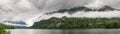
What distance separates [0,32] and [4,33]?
0.70 metres

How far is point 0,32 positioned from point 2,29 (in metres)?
0.50

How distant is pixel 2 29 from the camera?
3731 cm

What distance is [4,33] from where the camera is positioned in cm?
3756

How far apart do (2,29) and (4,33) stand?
1.83 ft

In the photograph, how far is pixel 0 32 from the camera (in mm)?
36969
